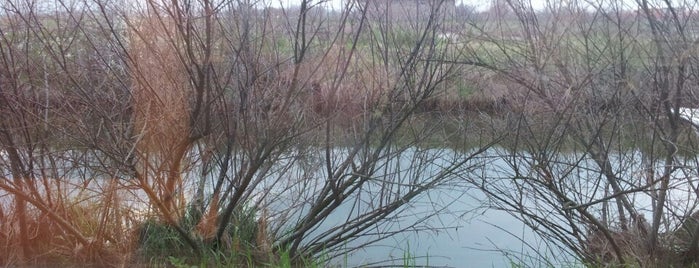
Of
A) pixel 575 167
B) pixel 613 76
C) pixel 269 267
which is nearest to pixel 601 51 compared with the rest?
pixel 613 76

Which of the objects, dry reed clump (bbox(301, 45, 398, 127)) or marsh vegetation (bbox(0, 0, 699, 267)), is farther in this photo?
dry reed clump (bbox(301, 45, 398, 127))

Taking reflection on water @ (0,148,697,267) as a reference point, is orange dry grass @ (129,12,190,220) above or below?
above

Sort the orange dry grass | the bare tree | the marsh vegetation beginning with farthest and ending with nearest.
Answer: the bare tree → the marsh vegetation → the orange dry grass

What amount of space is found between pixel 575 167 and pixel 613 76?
2.75 feet

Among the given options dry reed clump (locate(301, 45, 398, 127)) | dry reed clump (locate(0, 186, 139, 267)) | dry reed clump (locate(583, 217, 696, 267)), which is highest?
dry reed clump (locate(301, 45, 398, 127))

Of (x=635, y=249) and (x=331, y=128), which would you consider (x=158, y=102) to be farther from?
(x=635, y=249)

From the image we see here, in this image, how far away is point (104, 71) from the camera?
5.55m

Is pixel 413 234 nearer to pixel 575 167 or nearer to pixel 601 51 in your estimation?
pixel 575 167

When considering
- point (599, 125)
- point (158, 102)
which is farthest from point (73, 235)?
point (599, 125)

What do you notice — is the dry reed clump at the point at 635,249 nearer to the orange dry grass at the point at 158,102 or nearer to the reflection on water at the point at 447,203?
the reflection on water at the point at 447,203

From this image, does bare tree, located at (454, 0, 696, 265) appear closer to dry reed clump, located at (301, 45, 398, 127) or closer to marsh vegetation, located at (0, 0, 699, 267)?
marsh vegetation, located at (0, 0, 699, 267)

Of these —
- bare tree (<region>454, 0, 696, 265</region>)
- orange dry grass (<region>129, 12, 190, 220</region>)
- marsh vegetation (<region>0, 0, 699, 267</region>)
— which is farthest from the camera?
bare tree (<region>454, 0, 696, 265</region>)

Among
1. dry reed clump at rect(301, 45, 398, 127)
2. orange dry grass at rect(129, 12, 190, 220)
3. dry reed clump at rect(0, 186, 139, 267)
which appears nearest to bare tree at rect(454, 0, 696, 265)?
dry reed clump at rect(301, 45, 398, 127)

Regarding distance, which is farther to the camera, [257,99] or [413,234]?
[413,234]
